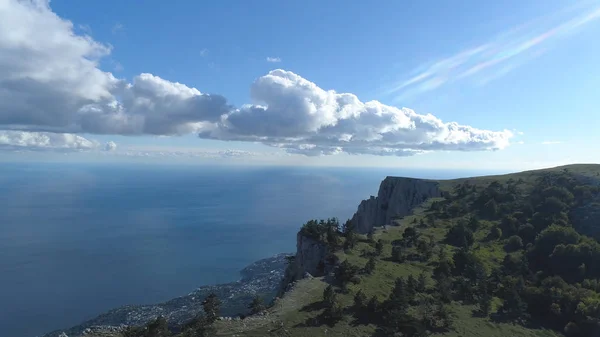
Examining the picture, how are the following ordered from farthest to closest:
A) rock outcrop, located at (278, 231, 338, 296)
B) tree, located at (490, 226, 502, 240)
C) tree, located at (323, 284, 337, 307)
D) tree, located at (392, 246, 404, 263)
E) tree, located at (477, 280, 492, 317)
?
tree, located at (490, 226, 502, 240) < tree, located at (392, 246, 404, 263) < rock outcrop, located at (278, 231, 338, 296) < tree, located at (477, 280, 492, 317) < tree, located at (323, 284, 337, 307)

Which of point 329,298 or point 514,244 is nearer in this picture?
point 329,298

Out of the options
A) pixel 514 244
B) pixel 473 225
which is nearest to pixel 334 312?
pixel 514 244

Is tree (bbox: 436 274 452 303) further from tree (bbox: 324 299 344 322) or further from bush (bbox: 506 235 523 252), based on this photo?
bush (bbox: 506 235 523 252)

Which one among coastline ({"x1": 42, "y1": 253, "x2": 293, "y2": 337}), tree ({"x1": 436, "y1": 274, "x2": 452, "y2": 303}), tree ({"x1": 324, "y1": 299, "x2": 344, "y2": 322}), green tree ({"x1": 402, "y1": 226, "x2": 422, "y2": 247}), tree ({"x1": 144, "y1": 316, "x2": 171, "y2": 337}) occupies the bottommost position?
coastline ({"x1": 42, "y1": 253, "x2": 293, "y2": 337})

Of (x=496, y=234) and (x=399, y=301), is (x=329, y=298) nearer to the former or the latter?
(x=399, y=301)

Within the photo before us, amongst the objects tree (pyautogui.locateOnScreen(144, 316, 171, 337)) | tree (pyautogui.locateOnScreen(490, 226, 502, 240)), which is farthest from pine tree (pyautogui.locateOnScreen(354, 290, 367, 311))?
tree (pyautogui.locateOnScreen(490, 226, 502, 240))

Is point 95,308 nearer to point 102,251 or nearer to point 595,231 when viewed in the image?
point 102,251

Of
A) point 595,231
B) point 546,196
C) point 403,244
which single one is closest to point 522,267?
point 403,244
